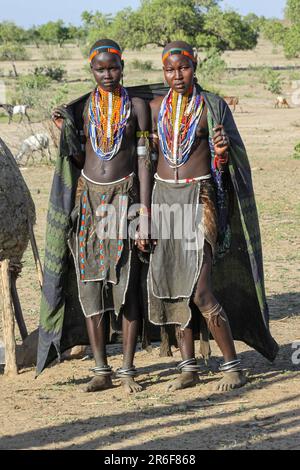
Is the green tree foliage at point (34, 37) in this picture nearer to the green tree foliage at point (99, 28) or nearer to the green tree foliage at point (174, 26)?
the green tree foliage at point (99, 28)

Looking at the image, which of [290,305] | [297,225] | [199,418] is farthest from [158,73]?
[199,418]

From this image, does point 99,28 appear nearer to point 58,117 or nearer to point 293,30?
point 293,30

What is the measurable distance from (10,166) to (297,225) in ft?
16.4

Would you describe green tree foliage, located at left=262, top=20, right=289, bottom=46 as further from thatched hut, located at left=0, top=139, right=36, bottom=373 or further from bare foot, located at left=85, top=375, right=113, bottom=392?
bare foot, located at left=85, top=375, right=113, bottom=392

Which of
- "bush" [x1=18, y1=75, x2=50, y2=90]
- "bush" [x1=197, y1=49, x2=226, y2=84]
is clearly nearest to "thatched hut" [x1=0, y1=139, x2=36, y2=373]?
"bush" [x1=18, y1=75, x2=50, y2=90]

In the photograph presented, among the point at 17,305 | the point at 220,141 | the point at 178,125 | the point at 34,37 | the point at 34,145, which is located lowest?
the point at 17,305

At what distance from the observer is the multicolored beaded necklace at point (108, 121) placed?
5.21m

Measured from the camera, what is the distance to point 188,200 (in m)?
5.15

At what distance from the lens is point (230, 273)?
5.59 meters

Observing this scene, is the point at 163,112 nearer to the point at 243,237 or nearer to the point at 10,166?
the point at 243,237

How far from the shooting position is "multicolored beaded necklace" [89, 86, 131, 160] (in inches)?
205

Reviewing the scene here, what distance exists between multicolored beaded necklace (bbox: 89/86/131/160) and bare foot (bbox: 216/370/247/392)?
4.53 ft

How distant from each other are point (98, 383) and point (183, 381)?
19.1 inches

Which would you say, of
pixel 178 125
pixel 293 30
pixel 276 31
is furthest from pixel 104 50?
pixel 276 31
